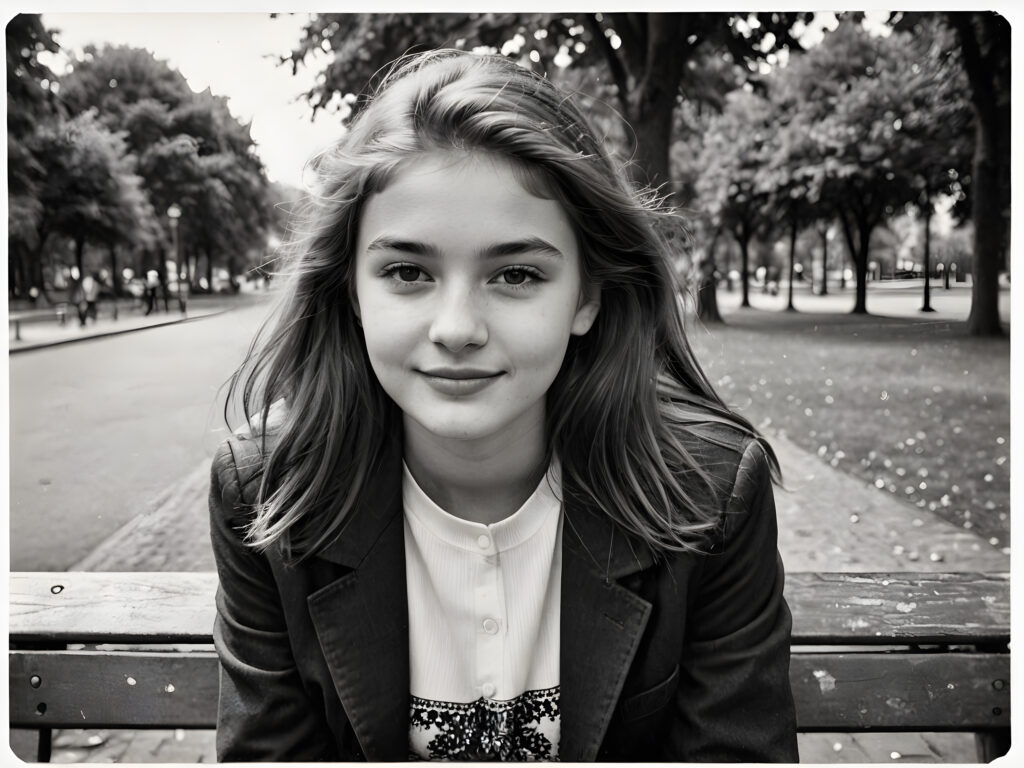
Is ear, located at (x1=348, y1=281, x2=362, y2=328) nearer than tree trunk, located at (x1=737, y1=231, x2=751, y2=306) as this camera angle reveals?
Yes

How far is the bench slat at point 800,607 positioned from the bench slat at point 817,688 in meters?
0.04

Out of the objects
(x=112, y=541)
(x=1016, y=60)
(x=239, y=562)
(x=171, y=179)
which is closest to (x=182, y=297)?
(x=171, y=179)

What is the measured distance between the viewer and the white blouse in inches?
64.0

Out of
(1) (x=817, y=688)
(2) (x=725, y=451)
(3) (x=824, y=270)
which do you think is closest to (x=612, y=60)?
(3) (x=824, y=270)

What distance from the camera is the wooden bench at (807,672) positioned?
1.93 meters

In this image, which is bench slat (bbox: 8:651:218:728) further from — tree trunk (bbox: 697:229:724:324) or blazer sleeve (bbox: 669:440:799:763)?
tree trunk (bbox: 697:229:724:324)

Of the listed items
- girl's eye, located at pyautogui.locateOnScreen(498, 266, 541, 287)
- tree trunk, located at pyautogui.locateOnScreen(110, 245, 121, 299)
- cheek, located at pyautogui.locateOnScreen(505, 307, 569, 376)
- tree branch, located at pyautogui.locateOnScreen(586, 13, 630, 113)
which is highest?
tree branch, located at pyautogui.locateOnScreen(586, 13, 630, 113)

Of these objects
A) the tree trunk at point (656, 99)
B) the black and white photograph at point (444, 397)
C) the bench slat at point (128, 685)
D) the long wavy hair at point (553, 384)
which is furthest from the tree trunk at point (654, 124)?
the bench slat at point (128, 685)

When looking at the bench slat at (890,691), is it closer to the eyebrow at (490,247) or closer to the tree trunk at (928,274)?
the tree trunk at (928,274)

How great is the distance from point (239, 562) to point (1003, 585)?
5.82 feet

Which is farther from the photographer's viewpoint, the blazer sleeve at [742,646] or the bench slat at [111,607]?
the bench slat at [111,607]

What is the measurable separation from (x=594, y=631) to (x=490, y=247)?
73 cm

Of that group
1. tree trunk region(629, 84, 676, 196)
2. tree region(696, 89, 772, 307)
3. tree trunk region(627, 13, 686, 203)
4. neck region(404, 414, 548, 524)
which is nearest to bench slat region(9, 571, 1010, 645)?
neck region(404, 414, 548, 524)

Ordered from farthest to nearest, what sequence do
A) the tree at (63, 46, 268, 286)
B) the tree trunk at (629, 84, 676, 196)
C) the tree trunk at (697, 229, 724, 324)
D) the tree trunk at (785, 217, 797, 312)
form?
1. the tree trunk at (629, 84, 676, 196)
2. the tree trunk at (697, 229, 724, 324)
3. the tree trunk at (785, 217, 797, 312)
4. the tree at (63, 46, 268, 286)
